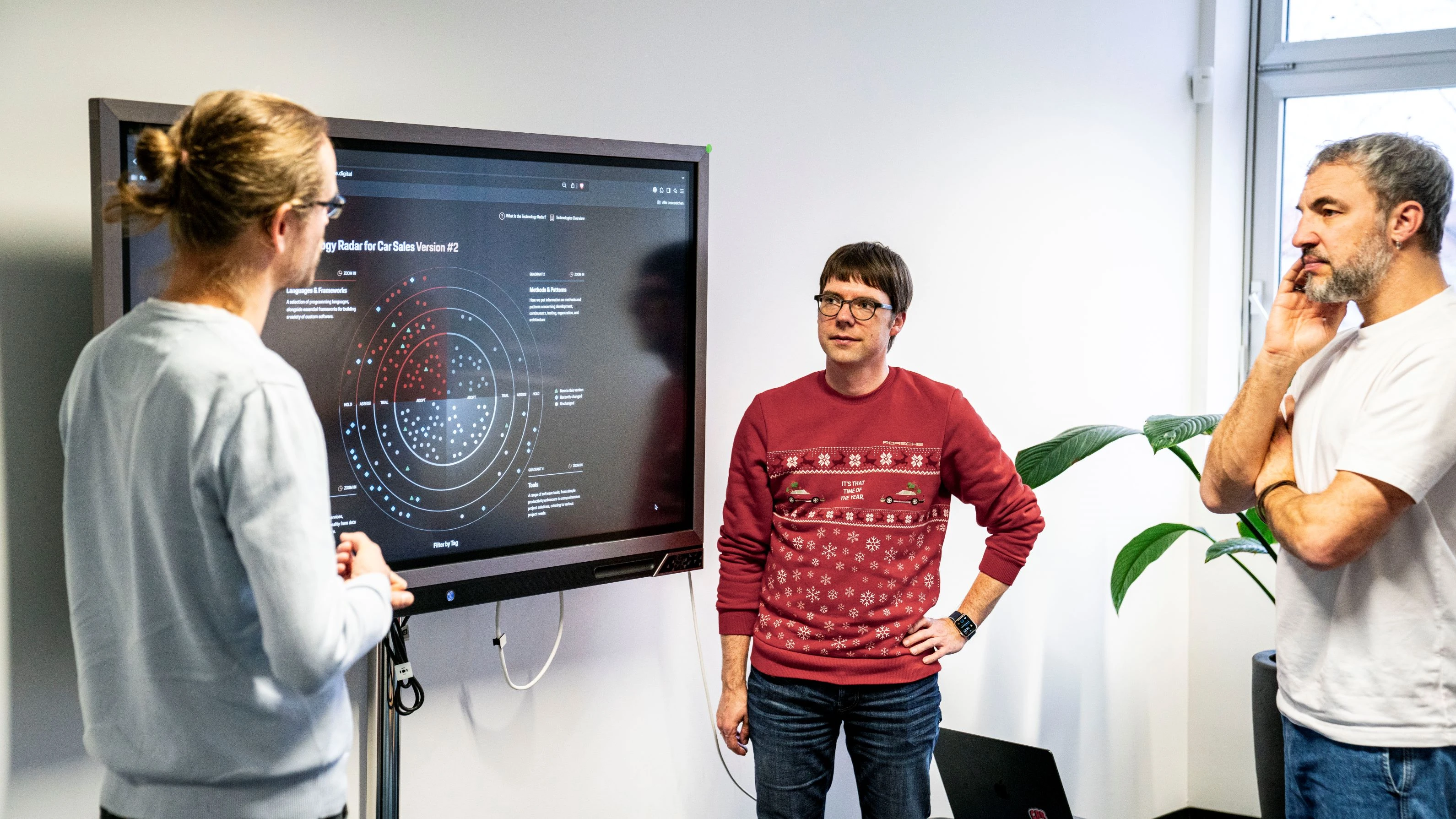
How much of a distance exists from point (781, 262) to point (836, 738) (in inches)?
44.2

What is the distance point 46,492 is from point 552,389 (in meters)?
0.85

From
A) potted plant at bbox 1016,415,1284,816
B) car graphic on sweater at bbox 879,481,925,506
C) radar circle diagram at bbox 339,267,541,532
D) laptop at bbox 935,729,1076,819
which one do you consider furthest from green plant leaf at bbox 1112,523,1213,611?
radar circle diagram at bbox 339,267,541,532

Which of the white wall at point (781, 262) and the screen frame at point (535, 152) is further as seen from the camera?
the white wall at point (781, 262)

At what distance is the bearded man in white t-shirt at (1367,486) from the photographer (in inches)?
59.0

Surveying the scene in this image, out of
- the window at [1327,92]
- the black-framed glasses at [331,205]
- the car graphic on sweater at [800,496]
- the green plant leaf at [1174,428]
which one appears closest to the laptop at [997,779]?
the green plant leaf at [1174,428]

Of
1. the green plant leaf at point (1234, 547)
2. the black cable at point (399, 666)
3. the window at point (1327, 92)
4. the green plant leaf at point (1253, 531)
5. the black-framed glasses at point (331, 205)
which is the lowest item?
the black cable at point (399, 666)

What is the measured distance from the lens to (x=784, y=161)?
2.60 m

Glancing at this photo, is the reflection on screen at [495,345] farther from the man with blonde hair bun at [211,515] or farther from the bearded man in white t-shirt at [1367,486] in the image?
the bearded man in white t-shirt at [1367,486]

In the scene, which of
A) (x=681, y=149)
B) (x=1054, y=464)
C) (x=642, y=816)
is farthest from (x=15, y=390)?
(x=1054, y=464)

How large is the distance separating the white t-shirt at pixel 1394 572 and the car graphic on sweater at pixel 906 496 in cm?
65

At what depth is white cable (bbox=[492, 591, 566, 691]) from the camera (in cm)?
226

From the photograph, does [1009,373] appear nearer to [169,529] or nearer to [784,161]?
[784,161]

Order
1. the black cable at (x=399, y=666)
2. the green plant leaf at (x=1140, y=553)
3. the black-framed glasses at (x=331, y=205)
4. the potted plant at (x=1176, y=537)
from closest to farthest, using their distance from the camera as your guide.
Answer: the black-framed glasses at (x=331, y=205) → the black cable at (x=399, y=666) → the potted plant at (x=1176, y=537) → the green plant leaf at (x=1140, y=553)

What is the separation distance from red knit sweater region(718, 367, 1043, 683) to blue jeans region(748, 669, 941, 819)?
40 millimetres
